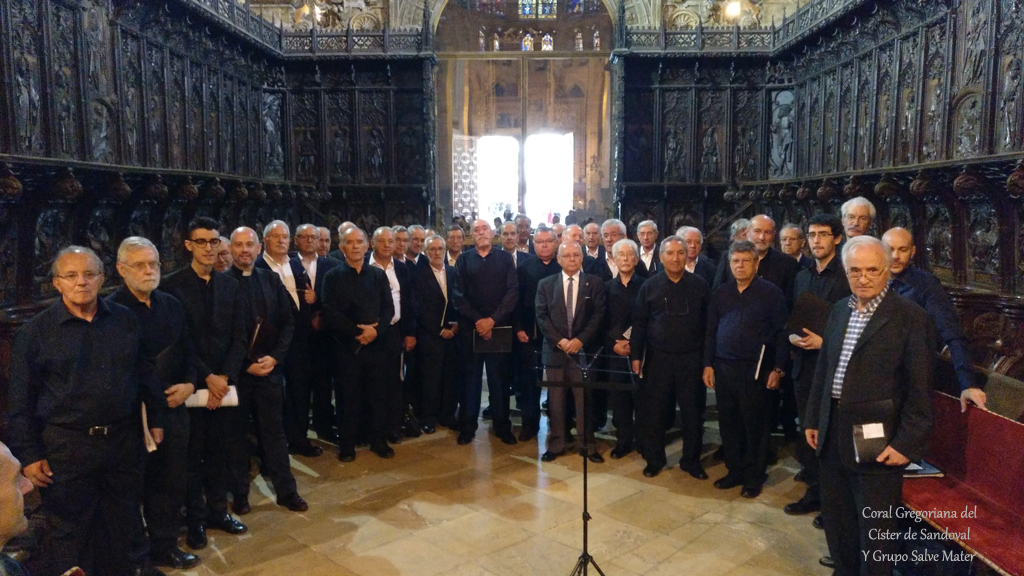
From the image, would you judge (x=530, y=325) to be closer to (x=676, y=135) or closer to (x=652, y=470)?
(x=652, y=470)

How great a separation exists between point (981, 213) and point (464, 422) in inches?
207

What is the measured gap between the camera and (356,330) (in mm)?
5473

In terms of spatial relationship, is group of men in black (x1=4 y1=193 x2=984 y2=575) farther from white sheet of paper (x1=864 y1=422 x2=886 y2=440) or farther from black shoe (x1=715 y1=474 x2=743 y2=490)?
white sheet of paper (x1=864 y1=422 x2=886 y2=440)

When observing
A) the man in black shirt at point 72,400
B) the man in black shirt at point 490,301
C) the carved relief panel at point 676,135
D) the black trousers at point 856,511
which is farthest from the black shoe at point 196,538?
the carved relief panel at point 676,135

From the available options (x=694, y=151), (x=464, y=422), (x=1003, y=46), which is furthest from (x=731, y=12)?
(x=464, y=422)

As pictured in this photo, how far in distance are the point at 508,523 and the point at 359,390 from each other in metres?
1.86

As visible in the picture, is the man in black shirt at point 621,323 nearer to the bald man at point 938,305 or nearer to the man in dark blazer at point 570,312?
the man in dark blazer at point 570,312

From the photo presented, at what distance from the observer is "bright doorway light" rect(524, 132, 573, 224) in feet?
64.7

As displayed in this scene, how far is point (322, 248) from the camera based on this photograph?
6.48 m

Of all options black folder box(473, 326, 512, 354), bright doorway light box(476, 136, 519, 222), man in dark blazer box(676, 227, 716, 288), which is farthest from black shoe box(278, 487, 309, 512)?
bright doorway light box(476, 136, 519, 222)

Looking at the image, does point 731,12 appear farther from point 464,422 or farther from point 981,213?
point 464,422

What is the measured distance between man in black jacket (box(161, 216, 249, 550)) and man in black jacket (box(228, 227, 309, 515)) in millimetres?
121

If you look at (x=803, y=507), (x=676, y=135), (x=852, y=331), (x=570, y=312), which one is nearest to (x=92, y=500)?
(x=570, y=312)

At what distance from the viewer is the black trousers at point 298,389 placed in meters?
5.66
